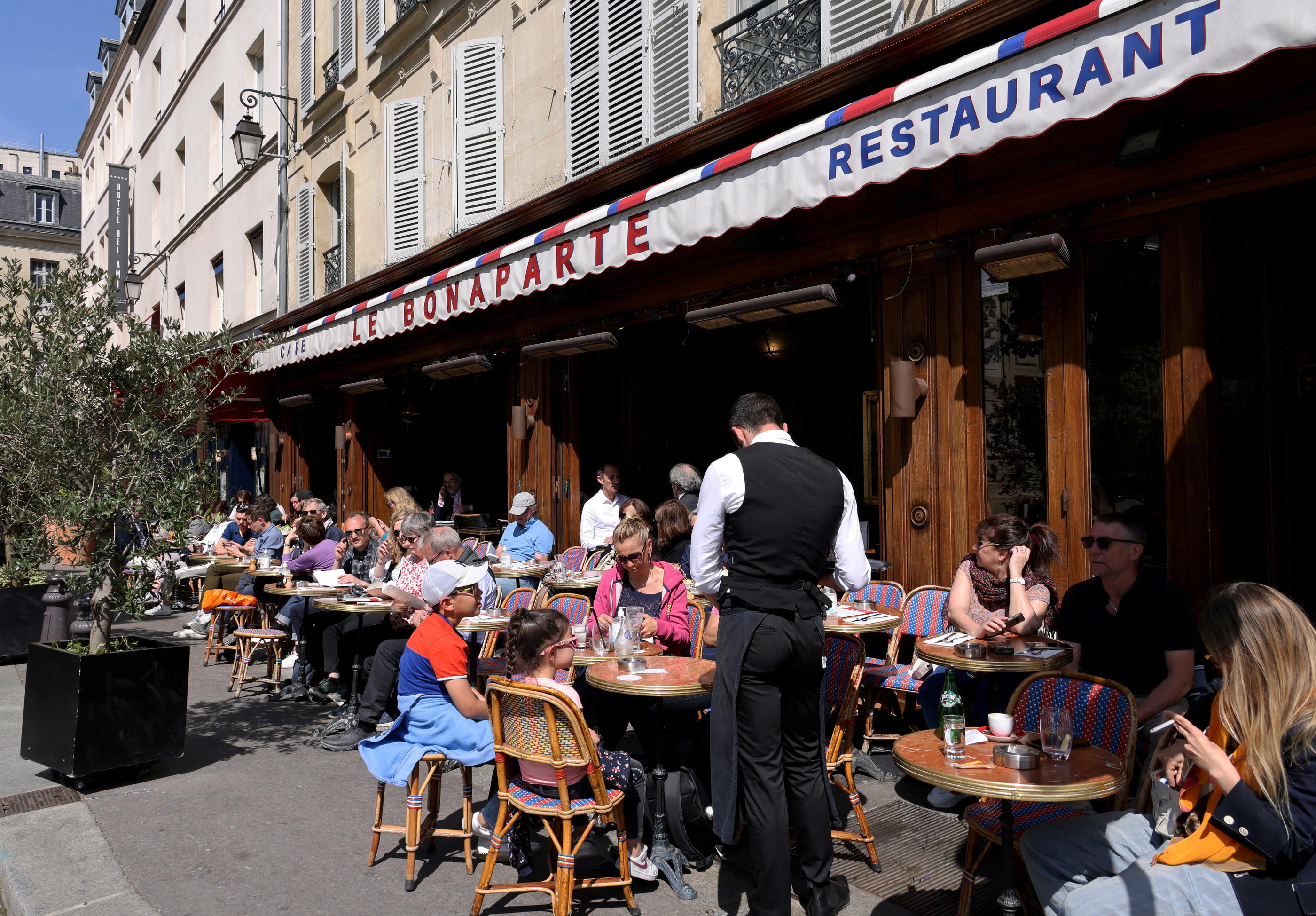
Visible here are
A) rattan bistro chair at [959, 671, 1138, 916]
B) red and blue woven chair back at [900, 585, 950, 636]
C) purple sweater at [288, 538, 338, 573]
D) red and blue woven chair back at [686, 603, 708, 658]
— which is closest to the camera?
rattan bistro chair at [959, 671, 1138, 916]

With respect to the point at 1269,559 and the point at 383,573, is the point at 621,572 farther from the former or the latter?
the point at 1269,559

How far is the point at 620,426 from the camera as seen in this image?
1007 centimetres

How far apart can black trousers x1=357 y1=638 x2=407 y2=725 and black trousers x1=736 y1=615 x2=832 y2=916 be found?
304 centimetres

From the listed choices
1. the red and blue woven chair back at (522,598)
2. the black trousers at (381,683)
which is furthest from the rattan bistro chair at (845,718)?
the black trousers at (381,683)

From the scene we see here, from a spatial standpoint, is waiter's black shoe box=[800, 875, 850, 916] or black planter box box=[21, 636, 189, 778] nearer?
waiter's black shoe box=[800, 875, 850, 916]

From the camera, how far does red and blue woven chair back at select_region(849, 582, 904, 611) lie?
6.04m

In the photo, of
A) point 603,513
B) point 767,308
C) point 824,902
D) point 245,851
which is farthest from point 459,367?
point 824,902

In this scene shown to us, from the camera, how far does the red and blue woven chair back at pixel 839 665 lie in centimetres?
404

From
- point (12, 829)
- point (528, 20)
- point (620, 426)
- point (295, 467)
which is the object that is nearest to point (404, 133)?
point (528, 20)

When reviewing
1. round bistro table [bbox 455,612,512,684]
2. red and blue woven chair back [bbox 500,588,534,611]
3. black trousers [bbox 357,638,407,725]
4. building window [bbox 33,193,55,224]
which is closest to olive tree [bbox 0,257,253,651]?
black trousers [bbox 357,638,407,725]

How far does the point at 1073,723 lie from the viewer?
132 inches

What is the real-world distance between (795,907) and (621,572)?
6.53ft

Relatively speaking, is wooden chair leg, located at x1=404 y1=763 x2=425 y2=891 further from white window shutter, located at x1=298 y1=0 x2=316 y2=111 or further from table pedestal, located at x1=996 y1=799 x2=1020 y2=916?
white window shutter, located at x1=298 y1=0 x2=316 y2=111

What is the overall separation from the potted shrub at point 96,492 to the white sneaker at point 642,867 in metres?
2.94
